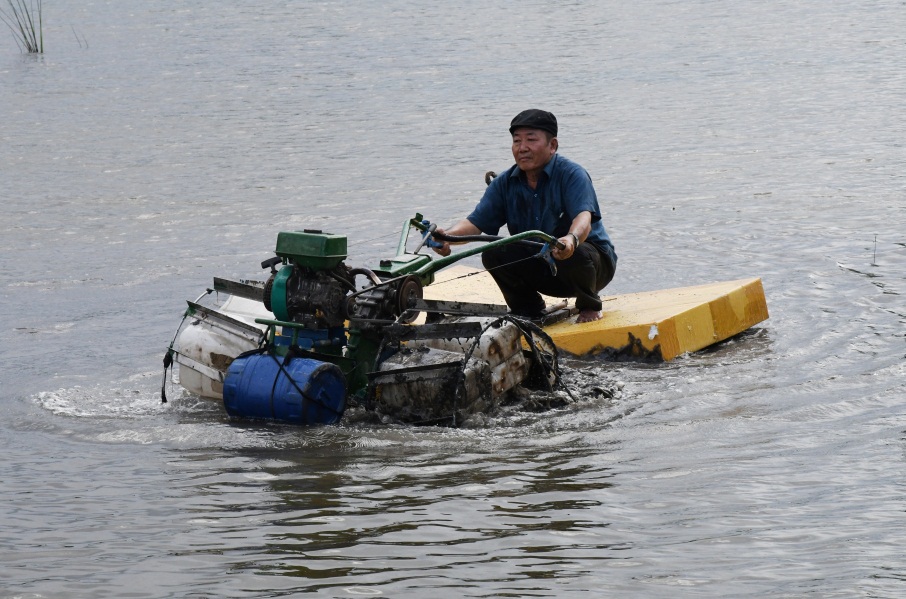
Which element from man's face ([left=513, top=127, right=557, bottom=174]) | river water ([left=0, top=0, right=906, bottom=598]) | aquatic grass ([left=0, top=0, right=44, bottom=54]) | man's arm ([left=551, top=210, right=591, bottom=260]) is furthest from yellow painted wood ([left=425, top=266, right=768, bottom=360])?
aquatic grass ([left=0, top=0, right=44, bottom=54])

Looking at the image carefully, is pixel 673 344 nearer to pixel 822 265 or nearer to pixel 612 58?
pixel 822 265

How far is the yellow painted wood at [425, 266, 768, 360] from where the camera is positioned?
7.49 m

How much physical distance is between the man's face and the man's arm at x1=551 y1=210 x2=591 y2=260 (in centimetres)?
40

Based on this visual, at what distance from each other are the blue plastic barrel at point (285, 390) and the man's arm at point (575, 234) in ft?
4.25

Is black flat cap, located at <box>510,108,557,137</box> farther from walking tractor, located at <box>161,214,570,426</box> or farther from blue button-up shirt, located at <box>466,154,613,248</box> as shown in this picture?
walking tractor, located at <box>161,214,570,426</box>

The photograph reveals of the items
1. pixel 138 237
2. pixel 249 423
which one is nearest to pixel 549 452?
pixel 249 423

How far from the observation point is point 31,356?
8109 millimetres

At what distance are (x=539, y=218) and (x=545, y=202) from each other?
9 centimetres

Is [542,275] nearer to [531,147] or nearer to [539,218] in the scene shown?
[539,218]

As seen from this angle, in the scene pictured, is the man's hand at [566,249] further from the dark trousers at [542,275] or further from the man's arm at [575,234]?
the dark trousers at [542,275]

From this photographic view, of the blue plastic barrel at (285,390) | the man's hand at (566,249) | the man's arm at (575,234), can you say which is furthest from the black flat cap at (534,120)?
the blue plastic barrel at (285,390)

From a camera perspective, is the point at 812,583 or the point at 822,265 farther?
the point at 822,265

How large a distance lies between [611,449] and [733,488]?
759 mm

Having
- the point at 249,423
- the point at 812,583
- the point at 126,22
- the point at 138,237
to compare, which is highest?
the point at 126,22
